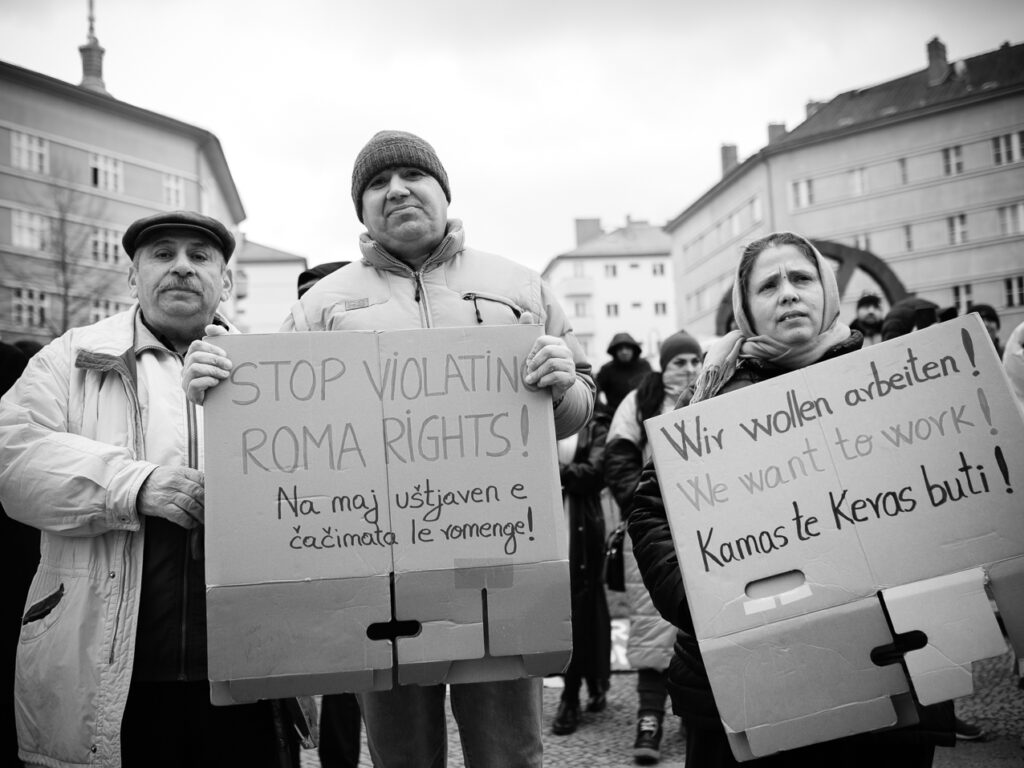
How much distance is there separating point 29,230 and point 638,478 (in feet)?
113

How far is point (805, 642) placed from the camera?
5.70 feet

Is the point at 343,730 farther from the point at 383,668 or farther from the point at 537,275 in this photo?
the point at 537,275

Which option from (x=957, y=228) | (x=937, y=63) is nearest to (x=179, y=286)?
(x=957, y=228)

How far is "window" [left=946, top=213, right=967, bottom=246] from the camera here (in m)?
37.7

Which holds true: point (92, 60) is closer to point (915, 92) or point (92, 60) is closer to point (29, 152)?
point (29, 152)

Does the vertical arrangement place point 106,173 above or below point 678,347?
above

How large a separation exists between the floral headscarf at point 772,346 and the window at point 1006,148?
41.5m

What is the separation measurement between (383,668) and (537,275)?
1202 millimetres

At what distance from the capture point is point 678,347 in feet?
15.0

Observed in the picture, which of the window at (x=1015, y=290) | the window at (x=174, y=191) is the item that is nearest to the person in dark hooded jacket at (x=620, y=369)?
the window at (x=174, y=191)

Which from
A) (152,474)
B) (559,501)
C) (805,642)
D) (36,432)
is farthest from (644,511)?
(36,432)

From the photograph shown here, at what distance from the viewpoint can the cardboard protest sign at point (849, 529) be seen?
67.2 inches

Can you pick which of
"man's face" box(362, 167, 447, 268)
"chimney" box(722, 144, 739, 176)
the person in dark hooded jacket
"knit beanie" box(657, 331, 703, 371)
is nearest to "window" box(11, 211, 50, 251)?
the person in dark hooded jacket

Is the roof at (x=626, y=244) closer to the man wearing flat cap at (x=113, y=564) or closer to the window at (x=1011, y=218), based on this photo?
the window at (x=1011, y=218)
